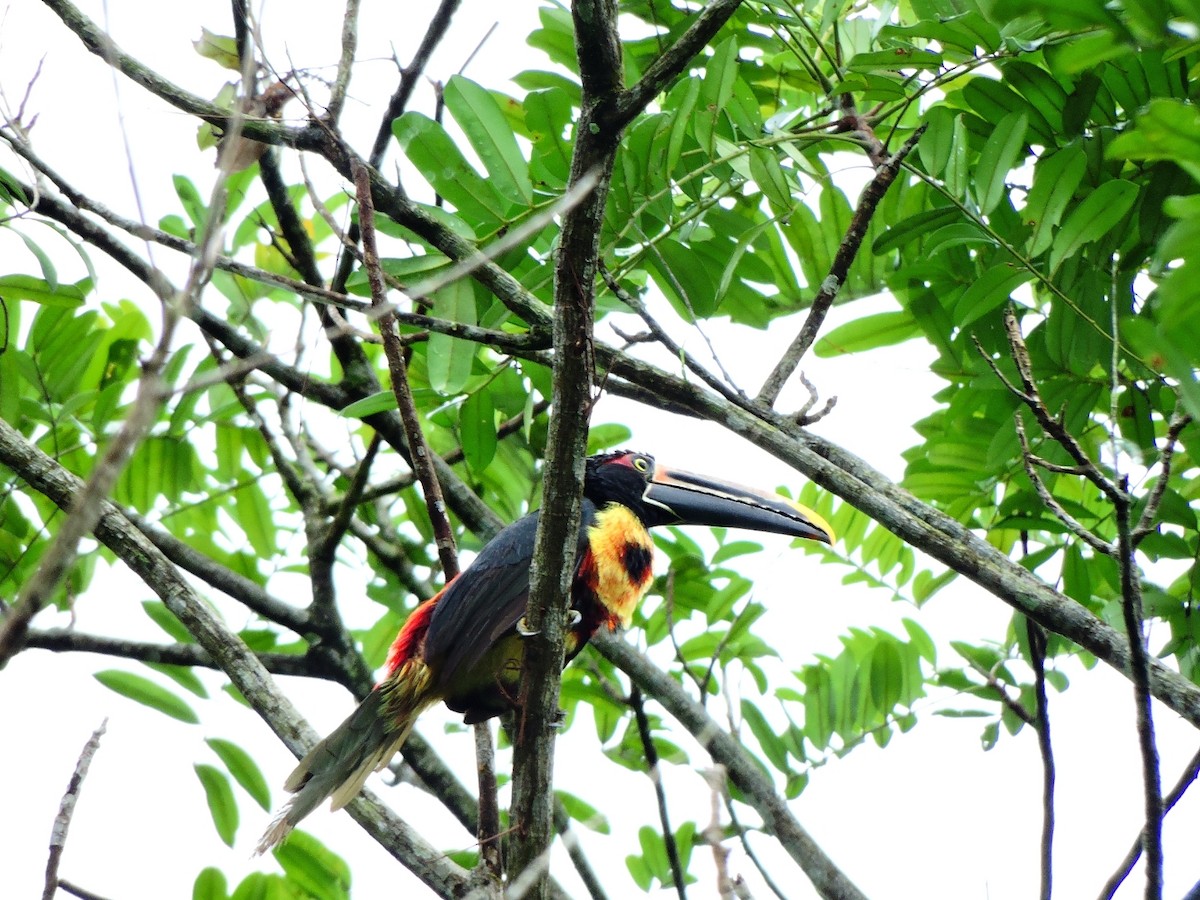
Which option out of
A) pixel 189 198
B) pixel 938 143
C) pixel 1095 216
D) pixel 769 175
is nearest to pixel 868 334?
pixel 938 143

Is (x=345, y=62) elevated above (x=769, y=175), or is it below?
above

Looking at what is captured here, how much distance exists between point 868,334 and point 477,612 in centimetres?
149

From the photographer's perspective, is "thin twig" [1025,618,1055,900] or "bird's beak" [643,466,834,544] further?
"bird's beak" [643,466,834,544]

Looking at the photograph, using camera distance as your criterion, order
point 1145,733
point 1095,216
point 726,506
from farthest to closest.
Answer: point 726,506 < point 1095,216 < point 1145,733

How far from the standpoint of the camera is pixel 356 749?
12.0 ft

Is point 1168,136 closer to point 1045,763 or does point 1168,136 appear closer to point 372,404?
point 1045,763

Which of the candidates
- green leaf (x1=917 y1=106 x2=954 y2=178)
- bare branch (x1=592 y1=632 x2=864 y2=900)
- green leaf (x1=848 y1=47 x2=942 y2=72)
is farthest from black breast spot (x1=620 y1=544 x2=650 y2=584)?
green leaf (x1=848 y1=47 x2=942 y2=72)

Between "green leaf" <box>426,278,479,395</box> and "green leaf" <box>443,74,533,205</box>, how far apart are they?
0.29 meters

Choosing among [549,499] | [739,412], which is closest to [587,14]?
[549,499]

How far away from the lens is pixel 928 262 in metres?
3.61

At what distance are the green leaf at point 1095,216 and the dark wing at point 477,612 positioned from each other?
5.16 ft

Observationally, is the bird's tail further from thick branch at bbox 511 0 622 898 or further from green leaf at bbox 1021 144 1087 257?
green leaf at bbox 1021 144 1087 257

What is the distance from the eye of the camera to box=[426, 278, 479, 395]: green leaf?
341 cm

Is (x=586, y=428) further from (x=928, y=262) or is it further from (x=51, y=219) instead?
(x=51, y=219)
